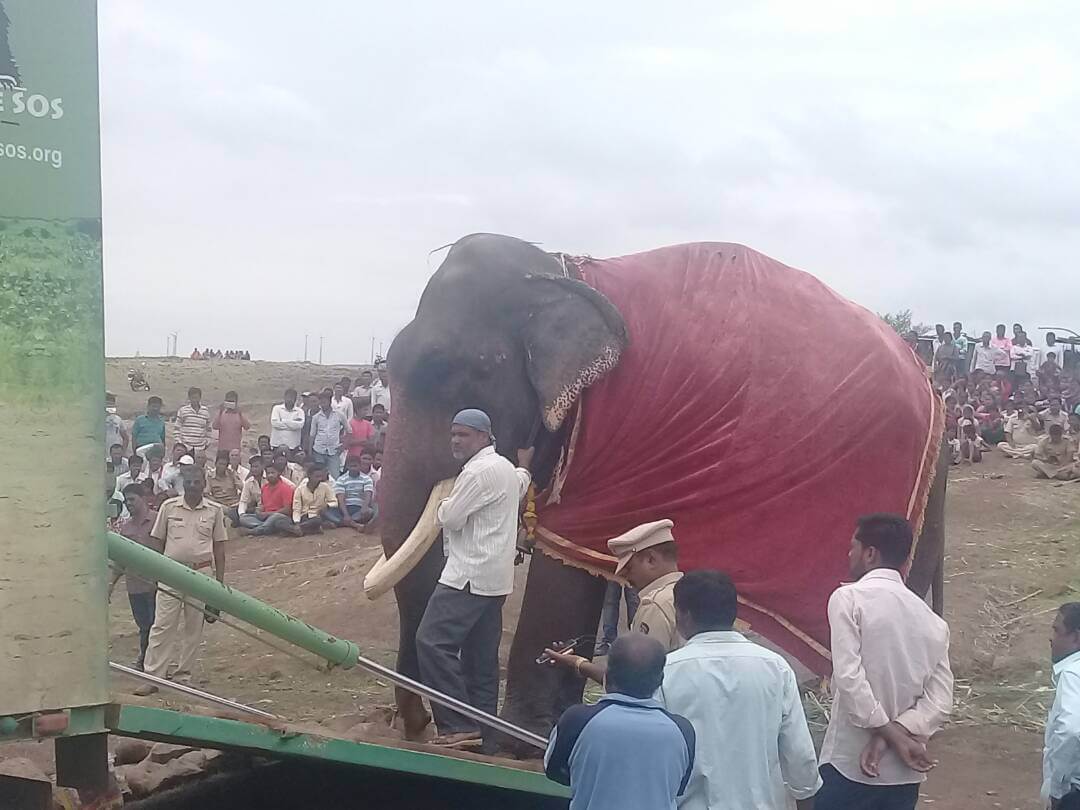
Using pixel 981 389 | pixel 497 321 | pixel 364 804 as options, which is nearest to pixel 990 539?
pixel 981 389

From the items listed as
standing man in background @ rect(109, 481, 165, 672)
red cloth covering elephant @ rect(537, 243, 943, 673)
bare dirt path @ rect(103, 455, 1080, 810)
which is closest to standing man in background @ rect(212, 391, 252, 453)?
bare dirt path @ rect(103, 455, 1080, 810)

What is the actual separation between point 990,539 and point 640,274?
6915 mm

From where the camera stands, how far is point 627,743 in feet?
10.1

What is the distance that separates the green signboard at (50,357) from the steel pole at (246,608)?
2.14 ft

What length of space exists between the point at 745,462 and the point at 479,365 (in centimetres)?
142

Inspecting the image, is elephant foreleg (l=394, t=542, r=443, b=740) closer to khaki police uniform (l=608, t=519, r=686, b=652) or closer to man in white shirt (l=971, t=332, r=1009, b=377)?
khaki police uniform (l=608, t=519, r=686, b=652)

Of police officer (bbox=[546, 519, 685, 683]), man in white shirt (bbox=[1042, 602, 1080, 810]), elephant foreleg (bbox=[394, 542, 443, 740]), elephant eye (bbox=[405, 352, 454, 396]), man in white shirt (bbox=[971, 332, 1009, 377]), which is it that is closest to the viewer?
man in white shirt (bbox=[1042, 602, 1080, 810])

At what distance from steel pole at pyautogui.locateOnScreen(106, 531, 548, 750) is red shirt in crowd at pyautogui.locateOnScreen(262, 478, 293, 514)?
8764 millimetres

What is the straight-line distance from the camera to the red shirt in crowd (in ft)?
43.6

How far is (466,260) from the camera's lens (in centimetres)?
642

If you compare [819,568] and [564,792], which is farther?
[819,568]

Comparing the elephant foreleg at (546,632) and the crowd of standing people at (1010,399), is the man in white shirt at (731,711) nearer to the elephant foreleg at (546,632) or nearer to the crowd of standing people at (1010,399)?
the elephant foreleg at (546,632)

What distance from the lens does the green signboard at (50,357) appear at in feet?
9.61

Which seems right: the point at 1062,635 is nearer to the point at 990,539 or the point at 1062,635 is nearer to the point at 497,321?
the point at 497,321
